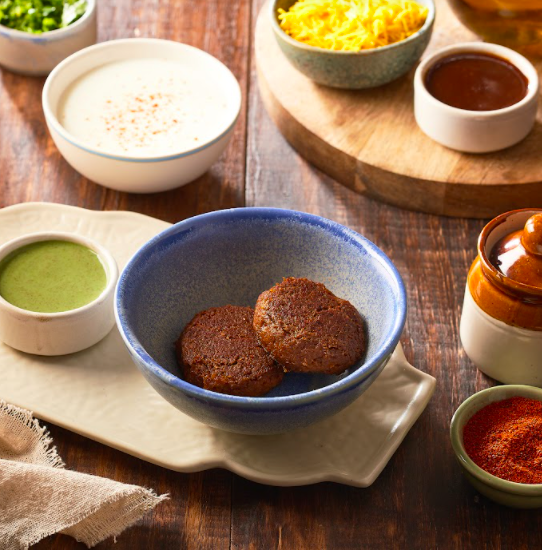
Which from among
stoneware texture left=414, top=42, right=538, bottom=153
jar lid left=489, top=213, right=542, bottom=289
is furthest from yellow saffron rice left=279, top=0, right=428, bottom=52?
jar lid left=489, top=213, right=542, bottom=289

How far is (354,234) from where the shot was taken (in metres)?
1.60

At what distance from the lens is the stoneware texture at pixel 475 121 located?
6.42 ft

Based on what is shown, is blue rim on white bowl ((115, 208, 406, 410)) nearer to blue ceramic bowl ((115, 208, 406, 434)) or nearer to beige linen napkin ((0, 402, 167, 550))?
blue ceramic bowl ((115, 208, 406, 434))

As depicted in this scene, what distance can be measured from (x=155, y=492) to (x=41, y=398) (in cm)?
27

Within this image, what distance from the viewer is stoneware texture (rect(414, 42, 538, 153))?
1956 millimetres

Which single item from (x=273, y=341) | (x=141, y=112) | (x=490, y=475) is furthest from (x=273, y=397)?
(x=141, y=112)

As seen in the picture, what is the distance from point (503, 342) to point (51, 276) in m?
0.84

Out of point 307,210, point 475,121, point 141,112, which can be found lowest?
point 307,210

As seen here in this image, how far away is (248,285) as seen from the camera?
171 centimetres

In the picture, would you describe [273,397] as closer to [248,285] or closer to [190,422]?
[190,422]

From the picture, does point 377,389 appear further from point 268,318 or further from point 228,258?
point 228,258

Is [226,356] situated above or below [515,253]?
below

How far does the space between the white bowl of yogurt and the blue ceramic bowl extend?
1.14 ft

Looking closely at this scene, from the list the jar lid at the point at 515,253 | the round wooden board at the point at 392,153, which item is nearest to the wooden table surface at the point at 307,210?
the round wooden board at the point at 392,153
